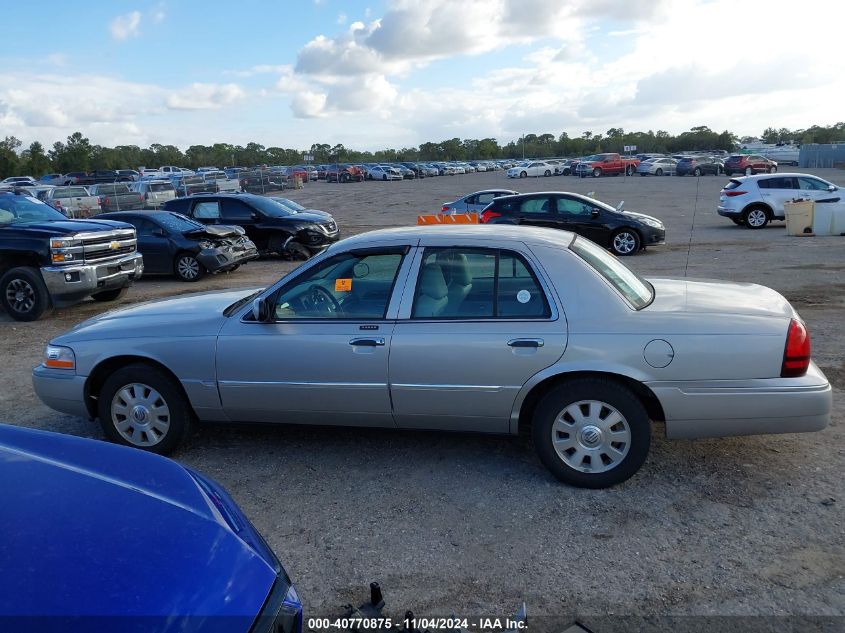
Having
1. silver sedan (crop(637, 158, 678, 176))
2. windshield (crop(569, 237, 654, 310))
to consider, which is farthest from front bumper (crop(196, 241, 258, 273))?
silver sedan (crop(637, 158, 678, 176))

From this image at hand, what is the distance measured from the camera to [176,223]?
1448cm

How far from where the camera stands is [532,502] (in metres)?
4.28

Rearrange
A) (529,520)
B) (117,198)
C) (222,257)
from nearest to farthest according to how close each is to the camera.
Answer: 1. (529,520)
2. (222,257)
3. (117,198)

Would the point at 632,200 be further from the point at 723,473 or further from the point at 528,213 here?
the point at 723,473

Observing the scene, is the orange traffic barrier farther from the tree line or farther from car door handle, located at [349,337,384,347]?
the tree line

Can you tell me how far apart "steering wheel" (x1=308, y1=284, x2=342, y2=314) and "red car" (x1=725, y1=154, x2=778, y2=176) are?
169ft

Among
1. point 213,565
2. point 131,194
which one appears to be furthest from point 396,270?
point 131,194

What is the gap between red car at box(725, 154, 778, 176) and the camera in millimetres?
50531

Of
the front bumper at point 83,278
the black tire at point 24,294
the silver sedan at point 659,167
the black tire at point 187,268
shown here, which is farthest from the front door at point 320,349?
the silver sedan at point 659,167

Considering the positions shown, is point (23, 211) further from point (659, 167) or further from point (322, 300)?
point (659, 167)

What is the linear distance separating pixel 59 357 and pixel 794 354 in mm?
4858

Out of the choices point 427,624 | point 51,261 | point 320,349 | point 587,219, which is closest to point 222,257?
point 51,261

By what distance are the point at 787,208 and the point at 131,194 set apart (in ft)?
81.9

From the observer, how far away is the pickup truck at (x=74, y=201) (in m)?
27.8
